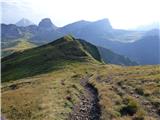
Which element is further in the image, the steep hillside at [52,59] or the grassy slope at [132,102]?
the steep hillside at [52,59]

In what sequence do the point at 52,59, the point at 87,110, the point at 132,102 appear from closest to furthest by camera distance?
1. the point at 87,110
2. the point at 132,102
3. the point at 52,59

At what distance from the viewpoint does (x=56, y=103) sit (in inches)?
1393

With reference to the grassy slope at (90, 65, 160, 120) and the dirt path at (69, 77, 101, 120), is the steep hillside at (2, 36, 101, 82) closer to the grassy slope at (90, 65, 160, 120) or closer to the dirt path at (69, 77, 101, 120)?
the grassy slope at (90, 65, 160, 120)

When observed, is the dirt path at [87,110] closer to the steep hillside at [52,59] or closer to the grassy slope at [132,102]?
A: the grassy slope at [132,102]

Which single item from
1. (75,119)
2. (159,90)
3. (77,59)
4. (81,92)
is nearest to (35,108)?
(75,119)

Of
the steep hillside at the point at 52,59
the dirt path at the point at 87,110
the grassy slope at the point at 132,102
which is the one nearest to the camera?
the grassy slope at the point at 132,102

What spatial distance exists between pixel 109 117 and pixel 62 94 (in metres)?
13.3

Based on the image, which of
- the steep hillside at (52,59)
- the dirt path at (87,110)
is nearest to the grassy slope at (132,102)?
the dirt path at (87,110)

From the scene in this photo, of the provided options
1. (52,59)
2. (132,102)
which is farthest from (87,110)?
(52,59)

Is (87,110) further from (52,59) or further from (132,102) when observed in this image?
(52,59)

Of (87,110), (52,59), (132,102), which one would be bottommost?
(52,59)

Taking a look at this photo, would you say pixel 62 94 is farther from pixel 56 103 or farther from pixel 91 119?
pixel 91 119

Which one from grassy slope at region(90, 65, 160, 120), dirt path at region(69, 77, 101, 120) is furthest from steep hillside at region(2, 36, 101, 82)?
dirt path at region(69, 77, 101, 120)

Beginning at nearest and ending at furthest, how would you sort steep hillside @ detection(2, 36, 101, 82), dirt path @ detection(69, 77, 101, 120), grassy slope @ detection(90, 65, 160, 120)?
grassy slope @ detection(90, 65, 160, 120) < dirt path @ detection(69, 77, 101, 120) < steep hillside @ detection(2, 36, 101, 82)
